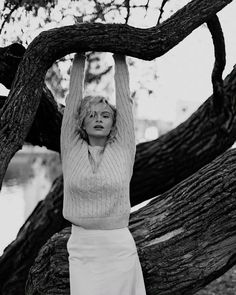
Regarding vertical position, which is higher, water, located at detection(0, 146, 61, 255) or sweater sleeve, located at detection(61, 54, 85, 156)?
water, located at detection(0, 146, 61, 255)

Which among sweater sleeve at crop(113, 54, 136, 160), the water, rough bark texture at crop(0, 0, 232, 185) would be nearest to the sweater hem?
sweater sleeve at crop(113, 54, 136, 160)

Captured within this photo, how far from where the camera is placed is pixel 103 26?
2.80 m

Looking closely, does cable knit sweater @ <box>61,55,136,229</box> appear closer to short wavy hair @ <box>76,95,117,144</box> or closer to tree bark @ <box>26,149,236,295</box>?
short wavy hair @ <box>76,95,117,144</box>

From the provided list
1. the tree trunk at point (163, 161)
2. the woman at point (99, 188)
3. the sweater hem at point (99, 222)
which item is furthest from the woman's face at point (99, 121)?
the tree trunk at point (163, 161)

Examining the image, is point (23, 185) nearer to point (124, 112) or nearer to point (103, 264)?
point (124, 112)

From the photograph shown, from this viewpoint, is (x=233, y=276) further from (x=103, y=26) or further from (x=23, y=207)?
(x=23, y=207)

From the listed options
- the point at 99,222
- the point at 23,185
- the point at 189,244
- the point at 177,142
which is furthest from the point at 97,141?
the point at 23,185

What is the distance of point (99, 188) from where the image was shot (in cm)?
263

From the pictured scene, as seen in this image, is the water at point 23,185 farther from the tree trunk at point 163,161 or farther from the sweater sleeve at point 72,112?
the sweater sleeve at point 72,112

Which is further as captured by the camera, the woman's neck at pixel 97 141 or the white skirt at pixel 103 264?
the woman's neck at pixel 97 141

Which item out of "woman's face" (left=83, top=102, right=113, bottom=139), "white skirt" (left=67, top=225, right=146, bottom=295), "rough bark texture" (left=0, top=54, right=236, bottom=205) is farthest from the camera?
"rough bark texture" (left=0, top=54, right=236, bottom=205)

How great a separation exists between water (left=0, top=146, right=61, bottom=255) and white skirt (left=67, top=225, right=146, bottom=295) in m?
3.36

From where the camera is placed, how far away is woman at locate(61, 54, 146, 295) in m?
2.61

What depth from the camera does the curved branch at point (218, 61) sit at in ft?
12.0
